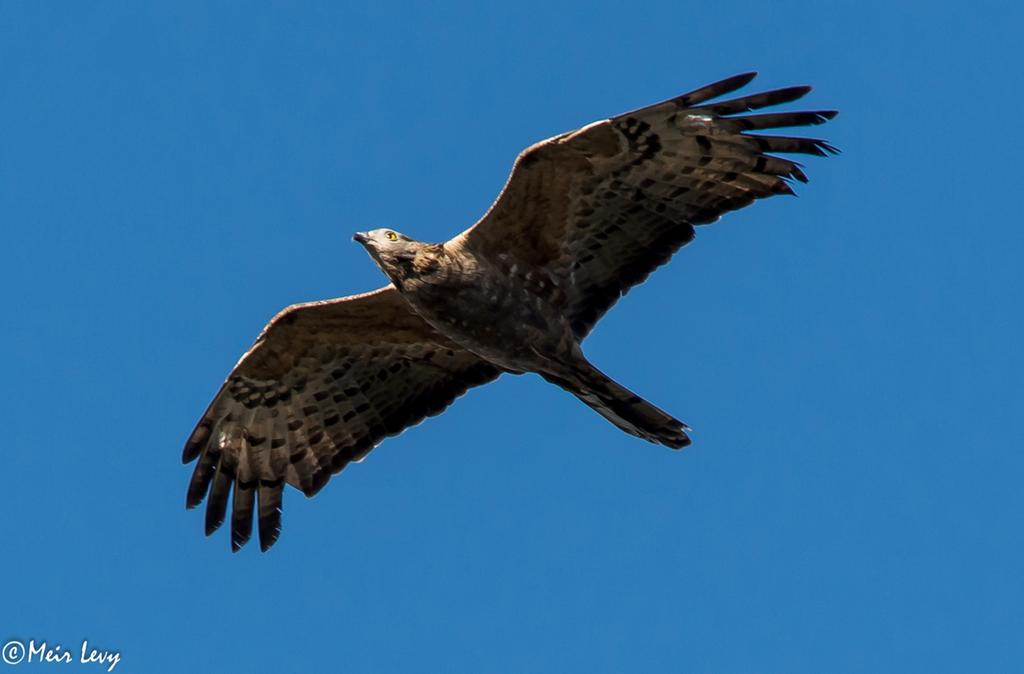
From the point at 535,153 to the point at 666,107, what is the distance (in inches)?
43.1

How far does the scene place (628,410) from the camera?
14.5 metres

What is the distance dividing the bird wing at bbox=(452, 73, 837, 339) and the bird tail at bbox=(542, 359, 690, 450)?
50 cm

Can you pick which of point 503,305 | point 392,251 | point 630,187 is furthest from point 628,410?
point 392,251

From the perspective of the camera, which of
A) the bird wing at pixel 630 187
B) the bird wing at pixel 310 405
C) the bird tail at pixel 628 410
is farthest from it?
the bird wing at pixel 310 405

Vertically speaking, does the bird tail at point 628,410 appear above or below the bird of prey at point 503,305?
below

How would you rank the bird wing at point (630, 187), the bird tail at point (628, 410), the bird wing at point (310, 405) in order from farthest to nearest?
the bird wing at point (310, 405)
the bird tail at point (628, 410)
the bird wing at point (630, 187)

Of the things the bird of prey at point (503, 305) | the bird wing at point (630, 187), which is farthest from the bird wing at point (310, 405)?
the bird wing at point (630, 187)

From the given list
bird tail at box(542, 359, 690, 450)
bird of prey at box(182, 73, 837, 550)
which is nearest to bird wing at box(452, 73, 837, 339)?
Answer: bird of prey at box(182, 73, 837, 550)

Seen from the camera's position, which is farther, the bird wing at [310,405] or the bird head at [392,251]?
the bird wing at [310,405]

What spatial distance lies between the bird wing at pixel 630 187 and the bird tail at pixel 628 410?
50cm

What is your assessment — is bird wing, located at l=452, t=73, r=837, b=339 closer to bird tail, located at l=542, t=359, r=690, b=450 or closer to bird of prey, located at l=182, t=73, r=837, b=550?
bird of prey, located at l=182, t=73, r=837, b=550

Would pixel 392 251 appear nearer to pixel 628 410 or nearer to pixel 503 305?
pixel 503 305

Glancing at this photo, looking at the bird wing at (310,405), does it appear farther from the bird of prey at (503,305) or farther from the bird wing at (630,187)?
the bird wing at (630,187)

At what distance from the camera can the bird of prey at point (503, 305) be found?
46.1 ft
